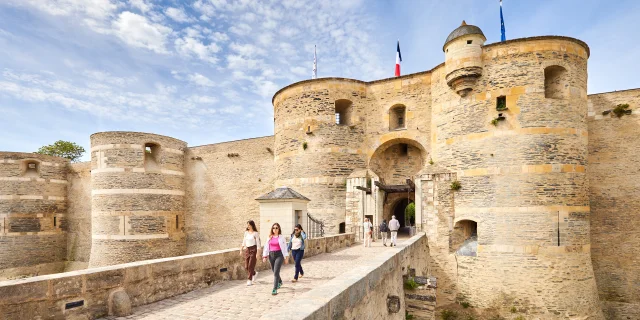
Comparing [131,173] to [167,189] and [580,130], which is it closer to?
[167,189]

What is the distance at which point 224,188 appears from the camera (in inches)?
886

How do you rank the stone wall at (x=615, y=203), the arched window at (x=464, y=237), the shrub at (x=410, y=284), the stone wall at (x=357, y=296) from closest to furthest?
the stone wall at (x=357, y=296) < the shrub at (x=410, y=284) < the arched window at (x=464, y=237) < the stone wall at (x=615, y=203)

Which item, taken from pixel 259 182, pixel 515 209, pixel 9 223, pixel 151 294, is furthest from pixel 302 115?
pixel 9 223

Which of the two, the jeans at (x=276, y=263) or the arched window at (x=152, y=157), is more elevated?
the arched window at (x=152, y=157)

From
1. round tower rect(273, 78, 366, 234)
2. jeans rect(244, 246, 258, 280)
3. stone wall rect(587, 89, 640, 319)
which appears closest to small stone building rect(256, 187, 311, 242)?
jeans rect(244, 246, 258, 280)

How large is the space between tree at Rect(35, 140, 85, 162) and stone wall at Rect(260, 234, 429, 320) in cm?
3764

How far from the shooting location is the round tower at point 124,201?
19.6 metres

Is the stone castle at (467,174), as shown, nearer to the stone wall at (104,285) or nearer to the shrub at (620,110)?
the shrub at (620,110)

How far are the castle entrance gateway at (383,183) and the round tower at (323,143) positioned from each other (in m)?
0.74

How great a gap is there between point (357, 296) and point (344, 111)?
48.4 ft

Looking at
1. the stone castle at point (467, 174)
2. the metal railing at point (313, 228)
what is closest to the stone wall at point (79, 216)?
the stone castle at point (467, 174)

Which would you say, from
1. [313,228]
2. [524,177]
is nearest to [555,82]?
[524,177]

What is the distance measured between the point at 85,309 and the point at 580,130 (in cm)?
1543

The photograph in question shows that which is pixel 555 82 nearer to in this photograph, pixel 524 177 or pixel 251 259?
pixel 524 177
